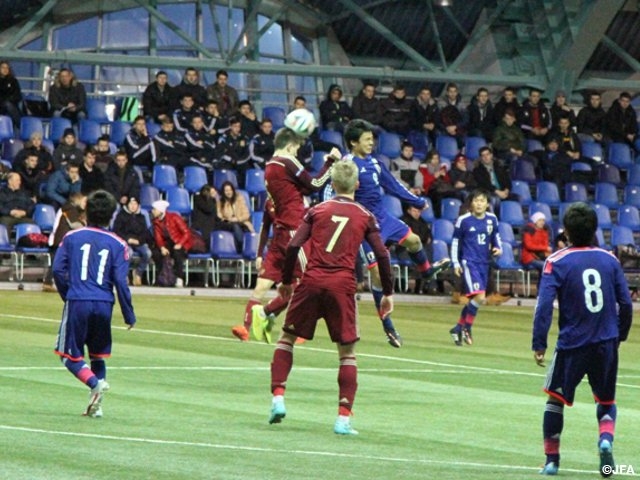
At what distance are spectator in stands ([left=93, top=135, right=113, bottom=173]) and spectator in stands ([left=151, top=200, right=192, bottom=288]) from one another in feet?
3.87

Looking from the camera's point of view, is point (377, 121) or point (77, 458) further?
point (377, 121)

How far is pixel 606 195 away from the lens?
112ft

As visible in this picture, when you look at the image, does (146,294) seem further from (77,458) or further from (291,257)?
(77,458)

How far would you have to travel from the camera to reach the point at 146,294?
27.7 meters

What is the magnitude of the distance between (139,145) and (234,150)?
1966mm

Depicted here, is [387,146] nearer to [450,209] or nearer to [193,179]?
[450,209]

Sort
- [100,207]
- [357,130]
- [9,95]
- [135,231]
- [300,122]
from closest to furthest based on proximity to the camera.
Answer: [100,207]
[357,130]
[300,122]
[135,231]
[9,95]

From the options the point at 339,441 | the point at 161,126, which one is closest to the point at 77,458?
the point at 339,441

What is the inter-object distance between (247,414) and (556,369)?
343 cm

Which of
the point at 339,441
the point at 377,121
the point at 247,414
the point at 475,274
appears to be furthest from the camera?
the point at 377,121

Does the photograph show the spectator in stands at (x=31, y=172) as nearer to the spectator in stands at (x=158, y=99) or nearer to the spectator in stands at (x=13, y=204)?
the spectator in stands at (x=13, y=204)

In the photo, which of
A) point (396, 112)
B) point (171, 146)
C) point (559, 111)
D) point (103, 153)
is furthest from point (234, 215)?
point (559, 111)

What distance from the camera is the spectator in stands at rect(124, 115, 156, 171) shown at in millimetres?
29875

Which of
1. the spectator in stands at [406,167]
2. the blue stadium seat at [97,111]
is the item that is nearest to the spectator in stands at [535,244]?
the spectator in stands at [406,167]
